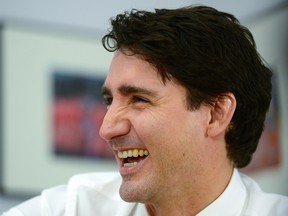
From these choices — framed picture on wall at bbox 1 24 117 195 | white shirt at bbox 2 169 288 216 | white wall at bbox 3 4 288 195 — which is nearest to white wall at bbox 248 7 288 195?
white wall at bbox 3 4 288 195

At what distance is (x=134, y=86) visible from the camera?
1.48 meters

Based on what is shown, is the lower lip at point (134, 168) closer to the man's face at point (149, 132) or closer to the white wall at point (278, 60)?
the man's face at point (149, 132)

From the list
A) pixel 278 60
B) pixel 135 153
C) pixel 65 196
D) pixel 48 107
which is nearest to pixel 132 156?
pixel 135 153

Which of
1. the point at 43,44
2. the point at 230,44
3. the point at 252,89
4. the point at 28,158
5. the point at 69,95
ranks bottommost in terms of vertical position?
the point at 28,158

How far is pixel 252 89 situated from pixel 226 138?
13 cm

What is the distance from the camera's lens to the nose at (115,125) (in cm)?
147

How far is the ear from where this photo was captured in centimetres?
156

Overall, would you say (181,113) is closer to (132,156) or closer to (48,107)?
(132,156)

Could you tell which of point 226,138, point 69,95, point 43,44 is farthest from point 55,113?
point 226,138

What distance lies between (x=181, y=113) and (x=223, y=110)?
11cm

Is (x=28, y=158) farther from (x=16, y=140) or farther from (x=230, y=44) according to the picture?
(x=230, y=44)

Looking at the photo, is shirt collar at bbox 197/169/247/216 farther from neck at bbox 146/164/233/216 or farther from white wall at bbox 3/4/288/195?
white wall at bbox 3/4/288/195

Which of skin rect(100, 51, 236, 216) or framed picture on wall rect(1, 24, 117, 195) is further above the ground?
skin rect(100, 51, 236, 216)

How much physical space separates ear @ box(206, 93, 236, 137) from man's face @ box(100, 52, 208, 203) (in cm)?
6
